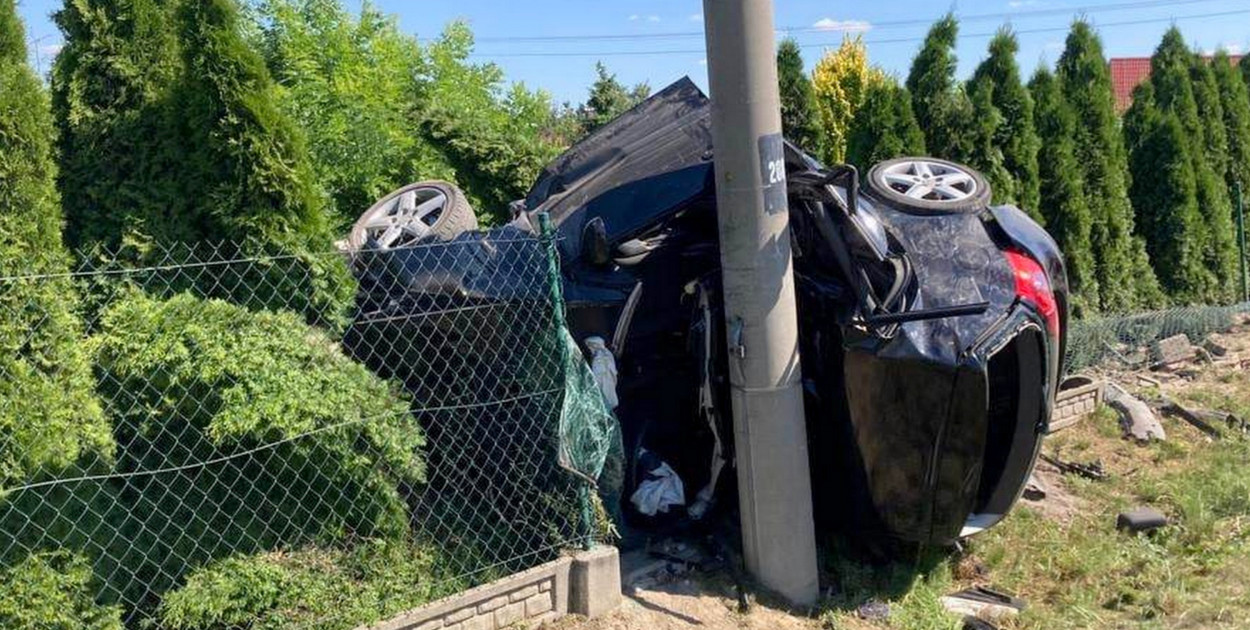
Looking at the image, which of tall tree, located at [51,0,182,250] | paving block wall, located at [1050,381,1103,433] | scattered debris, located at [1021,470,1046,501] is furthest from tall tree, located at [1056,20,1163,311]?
tall tree, located at [51,0,182,250]

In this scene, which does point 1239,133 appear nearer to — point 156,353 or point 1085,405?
point 1085,405

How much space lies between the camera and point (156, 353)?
420cm

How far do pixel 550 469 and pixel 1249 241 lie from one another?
1396 centimetres

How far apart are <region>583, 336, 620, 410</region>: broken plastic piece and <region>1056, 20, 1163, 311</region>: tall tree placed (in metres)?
8.24

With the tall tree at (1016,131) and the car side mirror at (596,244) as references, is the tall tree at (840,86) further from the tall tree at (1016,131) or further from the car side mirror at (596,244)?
the car side mirror at (596,244)

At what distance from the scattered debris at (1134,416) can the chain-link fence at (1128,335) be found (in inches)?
26.2

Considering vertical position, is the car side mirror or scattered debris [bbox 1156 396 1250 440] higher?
the car side mirror

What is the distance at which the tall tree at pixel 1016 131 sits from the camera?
10672 millimetres

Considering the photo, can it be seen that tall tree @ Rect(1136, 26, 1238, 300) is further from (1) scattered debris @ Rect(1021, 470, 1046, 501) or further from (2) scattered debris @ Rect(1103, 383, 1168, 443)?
(1) scattered debris @ Rect(1021, 470, 1046, 501)

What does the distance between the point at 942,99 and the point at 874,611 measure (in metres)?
6.65

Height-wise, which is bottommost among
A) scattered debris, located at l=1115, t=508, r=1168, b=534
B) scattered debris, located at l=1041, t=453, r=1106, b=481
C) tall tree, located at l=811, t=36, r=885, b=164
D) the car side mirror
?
scattered debris, located at l=1115, t=508, r=1168, b=534

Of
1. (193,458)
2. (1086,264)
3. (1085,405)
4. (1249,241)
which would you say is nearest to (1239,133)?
(1249,241)

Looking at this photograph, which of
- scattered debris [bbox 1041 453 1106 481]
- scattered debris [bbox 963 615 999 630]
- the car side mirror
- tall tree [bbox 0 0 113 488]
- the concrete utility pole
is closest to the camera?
tall tree [bbox 0 0 113 488]

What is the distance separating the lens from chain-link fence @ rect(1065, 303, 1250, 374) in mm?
9477
